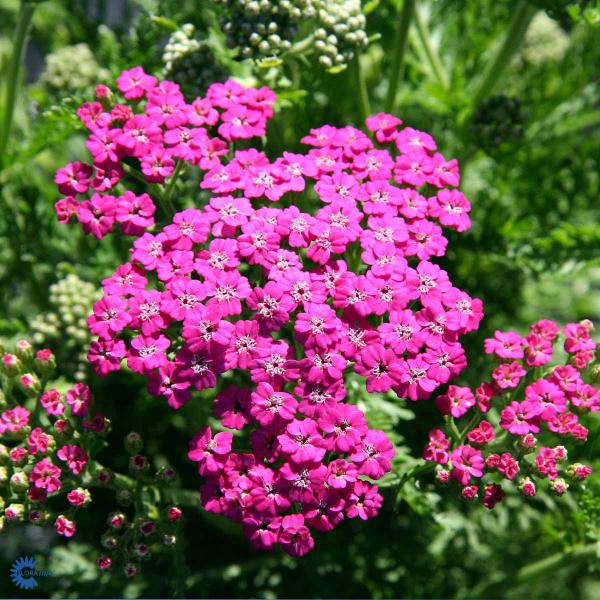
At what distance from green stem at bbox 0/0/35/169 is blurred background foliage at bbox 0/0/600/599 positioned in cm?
11

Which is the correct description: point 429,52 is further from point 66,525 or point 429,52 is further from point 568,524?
point 66,525

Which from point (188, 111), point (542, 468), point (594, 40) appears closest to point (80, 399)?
point (188, 111)

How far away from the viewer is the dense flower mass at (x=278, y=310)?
8.30ft

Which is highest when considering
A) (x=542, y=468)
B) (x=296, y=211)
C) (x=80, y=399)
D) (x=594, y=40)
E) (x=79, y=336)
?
(x=594, y=40)

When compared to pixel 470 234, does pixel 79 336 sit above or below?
below

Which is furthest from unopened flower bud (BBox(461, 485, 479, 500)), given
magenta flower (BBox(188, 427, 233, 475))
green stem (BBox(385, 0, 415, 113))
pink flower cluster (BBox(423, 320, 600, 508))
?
green stem (BBox(385, 0, 415, 113))

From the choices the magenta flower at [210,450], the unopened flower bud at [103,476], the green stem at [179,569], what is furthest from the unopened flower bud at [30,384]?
the green stem at [179,569]

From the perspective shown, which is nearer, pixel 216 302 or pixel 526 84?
pixel 216 302

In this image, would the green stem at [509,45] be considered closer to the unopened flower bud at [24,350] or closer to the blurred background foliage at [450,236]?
the blurred background foliage at [450,236]

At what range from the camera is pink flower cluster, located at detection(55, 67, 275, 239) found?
9.36ft

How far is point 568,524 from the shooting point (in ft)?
11.1

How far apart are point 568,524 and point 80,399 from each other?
2.17m

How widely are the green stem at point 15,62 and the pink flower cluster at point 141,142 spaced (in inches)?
34.4

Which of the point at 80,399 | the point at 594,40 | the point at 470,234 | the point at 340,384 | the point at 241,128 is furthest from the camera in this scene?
the point at 594,40
